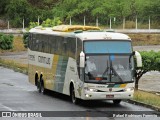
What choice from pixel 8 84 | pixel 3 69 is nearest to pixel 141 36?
pixel 3 69

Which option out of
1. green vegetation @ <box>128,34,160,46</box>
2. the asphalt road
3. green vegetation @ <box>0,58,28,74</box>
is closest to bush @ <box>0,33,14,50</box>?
green vegetation @ <box>0,58,28,74</box>

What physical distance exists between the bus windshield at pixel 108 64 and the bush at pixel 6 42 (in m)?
42.3

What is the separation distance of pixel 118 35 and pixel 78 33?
67.2 inches

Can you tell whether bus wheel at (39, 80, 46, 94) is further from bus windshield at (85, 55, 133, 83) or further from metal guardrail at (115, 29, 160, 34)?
metal guardrail at (115, 29, 160, 34)

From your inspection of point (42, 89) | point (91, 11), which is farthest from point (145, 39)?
point (42, 89)

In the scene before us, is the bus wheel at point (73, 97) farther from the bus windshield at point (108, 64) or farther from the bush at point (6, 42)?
the bush at point (6, 42)

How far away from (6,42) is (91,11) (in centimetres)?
2265

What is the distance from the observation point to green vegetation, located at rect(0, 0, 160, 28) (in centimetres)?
8312

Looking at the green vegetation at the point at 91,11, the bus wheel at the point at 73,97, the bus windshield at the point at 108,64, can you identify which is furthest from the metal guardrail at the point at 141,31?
the bus windshield at the point at 108,64

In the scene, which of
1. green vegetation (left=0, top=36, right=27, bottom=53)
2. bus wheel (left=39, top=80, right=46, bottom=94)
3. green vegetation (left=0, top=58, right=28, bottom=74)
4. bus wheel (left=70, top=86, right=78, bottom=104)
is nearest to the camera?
bus wheel (left=70, top=86, right=78, bottom=104)

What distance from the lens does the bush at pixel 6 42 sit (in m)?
64.2

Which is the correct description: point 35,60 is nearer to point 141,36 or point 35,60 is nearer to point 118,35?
point 118,35

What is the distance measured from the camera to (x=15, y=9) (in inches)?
3342

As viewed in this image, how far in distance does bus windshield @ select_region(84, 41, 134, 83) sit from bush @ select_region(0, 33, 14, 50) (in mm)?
42336
